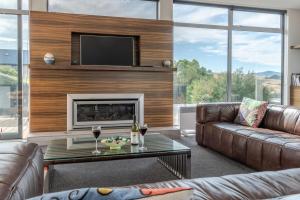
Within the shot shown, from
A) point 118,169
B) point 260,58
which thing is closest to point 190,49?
point 260,58

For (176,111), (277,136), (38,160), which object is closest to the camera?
(38,160)

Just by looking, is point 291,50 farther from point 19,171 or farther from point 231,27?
point 19,171

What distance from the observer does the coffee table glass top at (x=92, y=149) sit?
2.58 m

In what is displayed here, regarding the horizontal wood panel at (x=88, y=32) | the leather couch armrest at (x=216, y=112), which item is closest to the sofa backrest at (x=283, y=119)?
the leather couch armrest at (x=216, y=112)

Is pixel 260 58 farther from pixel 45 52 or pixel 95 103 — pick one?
pixel 45 52

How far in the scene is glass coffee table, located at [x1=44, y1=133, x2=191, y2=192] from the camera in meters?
2.52

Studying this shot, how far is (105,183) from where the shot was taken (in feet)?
9.45

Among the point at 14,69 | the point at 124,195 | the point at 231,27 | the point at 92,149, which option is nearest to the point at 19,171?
the point at 124,195

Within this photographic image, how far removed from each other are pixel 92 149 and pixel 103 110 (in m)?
2.17

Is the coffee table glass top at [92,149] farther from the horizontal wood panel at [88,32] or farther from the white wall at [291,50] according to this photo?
the white wall at [291,50]

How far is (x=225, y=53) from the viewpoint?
615 centimetres

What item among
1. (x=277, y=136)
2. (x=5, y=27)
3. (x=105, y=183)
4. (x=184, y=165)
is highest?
(x=5, y=27)

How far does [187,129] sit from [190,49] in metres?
1.74

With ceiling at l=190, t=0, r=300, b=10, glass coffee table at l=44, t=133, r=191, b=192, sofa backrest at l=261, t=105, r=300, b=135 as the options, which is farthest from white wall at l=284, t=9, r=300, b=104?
glass coffee table at l=44, t=133, r=191, b=192
